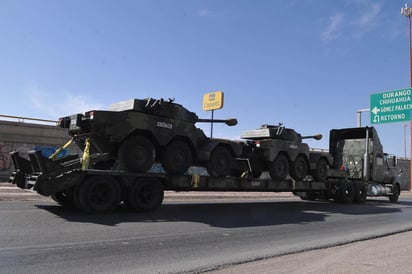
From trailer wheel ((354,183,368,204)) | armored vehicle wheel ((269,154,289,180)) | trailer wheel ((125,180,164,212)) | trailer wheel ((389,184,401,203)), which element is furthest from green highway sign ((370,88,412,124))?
trailer wheel ((125,180,164,212))

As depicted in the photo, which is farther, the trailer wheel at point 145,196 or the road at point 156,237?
the trailer wheel at point 145,196

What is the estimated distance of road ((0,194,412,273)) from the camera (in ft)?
19.4

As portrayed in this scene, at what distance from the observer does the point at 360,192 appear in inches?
776

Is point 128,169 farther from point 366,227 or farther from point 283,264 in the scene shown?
point 366,227

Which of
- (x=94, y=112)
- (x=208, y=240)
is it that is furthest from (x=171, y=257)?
(x=94, y=112)

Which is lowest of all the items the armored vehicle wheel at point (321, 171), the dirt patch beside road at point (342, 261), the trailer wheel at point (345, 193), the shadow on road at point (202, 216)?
the dirt patch beside road at point (342, 261)

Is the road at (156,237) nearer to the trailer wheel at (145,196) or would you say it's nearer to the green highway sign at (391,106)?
the trailer wheel at (145,196)

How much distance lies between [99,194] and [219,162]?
14.0ft

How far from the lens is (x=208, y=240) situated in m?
7.99

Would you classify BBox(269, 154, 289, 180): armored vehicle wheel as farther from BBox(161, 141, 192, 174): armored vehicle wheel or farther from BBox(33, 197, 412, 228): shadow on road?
BBox(161, 141, 192, 174): armored vehicle wheel

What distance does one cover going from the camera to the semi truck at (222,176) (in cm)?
988

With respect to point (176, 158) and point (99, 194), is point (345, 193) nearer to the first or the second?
point (176, 158)

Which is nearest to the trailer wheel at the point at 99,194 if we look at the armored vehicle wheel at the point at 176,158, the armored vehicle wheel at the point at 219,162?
the armored vehicle wheel at the point at 176,158

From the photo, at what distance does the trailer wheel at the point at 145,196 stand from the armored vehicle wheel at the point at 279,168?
516 centimetres
